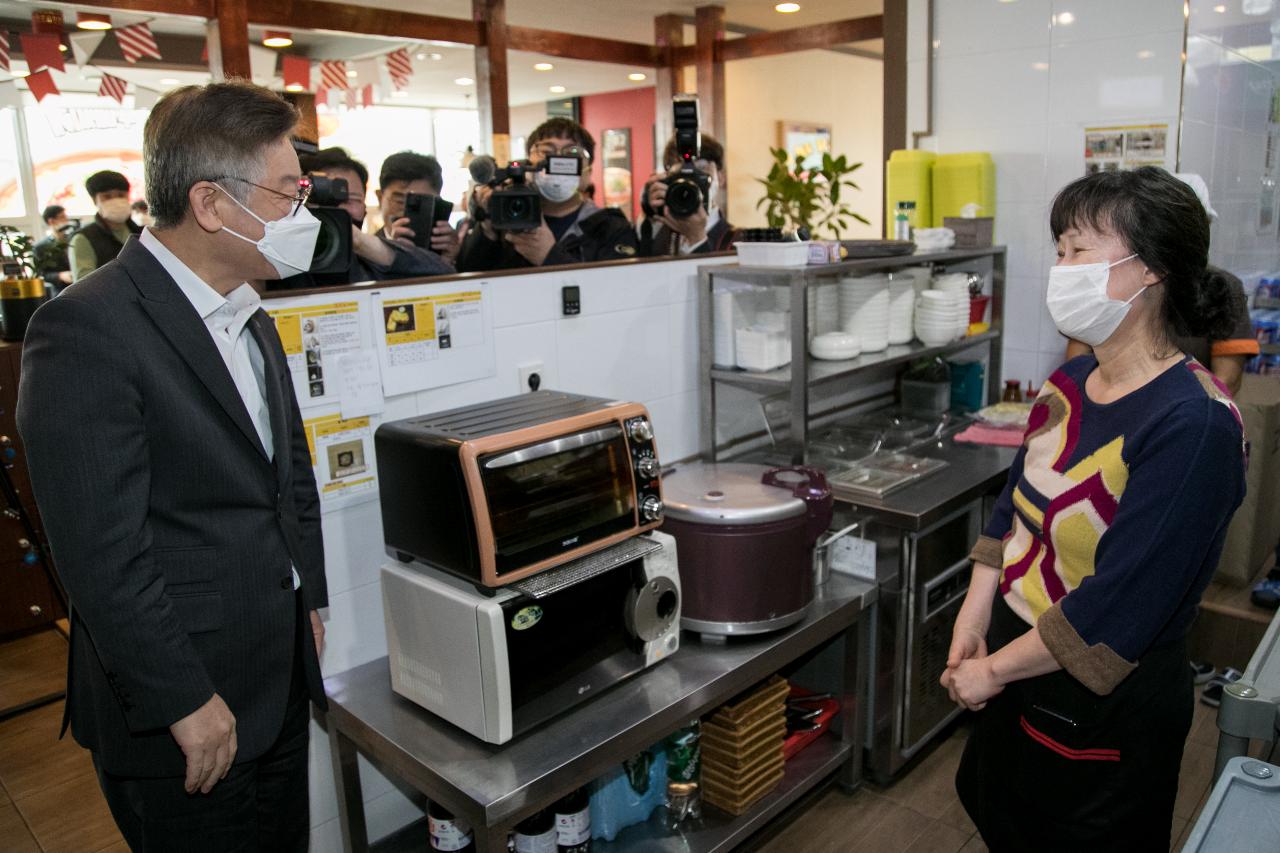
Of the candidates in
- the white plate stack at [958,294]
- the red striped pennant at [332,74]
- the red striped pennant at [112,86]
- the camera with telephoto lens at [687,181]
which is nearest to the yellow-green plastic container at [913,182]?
the white plate stack at [958,294]

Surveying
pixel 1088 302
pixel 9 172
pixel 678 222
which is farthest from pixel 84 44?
pixel 1088 302

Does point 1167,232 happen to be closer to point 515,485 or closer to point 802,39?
point 515,485

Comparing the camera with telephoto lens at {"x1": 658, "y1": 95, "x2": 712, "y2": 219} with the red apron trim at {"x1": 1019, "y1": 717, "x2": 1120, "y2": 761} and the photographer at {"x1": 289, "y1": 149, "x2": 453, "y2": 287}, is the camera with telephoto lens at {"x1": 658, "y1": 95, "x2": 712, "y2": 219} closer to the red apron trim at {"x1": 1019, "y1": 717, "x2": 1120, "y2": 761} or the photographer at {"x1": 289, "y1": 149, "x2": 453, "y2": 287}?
the photographer at {"x1": 289, "y1": 149, "x2": 453, "y2": 287}

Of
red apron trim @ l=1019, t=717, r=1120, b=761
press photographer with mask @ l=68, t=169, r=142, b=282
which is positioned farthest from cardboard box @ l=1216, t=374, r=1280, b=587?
press photographer with mask @ l=68, t=169, r=142, b=282

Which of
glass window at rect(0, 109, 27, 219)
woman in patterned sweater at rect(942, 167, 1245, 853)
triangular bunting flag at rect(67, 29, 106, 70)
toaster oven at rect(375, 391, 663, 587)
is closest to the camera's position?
woman in patterned sweater at rect(942, 167, 1245, 853)

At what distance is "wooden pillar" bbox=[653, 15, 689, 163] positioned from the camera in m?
7.32

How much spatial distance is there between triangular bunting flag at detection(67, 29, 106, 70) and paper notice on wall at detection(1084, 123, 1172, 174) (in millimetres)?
6149

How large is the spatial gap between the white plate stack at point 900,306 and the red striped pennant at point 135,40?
214 inches

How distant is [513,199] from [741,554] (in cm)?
99

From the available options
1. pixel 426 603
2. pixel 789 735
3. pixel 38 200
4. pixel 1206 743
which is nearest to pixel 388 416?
pixel 426 603

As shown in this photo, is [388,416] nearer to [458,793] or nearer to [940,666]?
[458,793]

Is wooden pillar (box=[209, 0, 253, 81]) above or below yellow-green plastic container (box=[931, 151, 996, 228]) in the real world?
above

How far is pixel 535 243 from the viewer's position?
7.95ft

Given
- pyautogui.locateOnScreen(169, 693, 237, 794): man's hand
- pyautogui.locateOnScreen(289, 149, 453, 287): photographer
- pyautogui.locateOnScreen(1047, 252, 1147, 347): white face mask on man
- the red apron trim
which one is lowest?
the red apron trim
